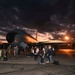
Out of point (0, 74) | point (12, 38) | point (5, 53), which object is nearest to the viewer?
point (0, 74)

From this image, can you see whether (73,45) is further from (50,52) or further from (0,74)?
(0,74)

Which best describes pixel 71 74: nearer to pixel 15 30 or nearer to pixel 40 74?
pixel 40 74

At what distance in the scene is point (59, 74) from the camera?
31.5ft

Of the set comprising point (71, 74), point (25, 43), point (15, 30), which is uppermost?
point (15, 30)

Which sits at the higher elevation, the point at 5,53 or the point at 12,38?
the point at 12,38

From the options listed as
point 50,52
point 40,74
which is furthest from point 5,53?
point 40,74

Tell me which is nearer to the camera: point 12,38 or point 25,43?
point 12,38

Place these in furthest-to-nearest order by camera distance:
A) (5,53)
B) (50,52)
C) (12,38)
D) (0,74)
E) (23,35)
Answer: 1. (23,35)
2. (12,38)
3. (5,53)
4. (50,52)
5. (0,74)

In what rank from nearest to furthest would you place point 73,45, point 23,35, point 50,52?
point 50,52 < point 23,35 < point 73,45

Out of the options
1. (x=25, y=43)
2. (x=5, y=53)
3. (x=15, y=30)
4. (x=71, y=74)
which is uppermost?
(x=15, y=30)

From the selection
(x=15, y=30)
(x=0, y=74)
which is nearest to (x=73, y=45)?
(x=15, y=30)

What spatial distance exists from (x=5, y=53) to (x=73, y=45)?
17.1m

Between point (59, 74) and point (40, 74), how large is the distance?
4.38ft

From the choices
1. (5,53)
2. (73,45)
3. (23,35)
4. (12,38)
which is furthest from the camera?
(73,45)
